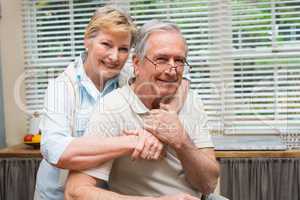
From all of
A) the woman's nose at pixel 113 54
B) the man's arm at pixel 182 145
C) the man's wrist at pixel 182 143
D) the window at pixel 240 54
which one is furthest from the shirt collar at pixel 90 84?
the window at pixel 240 54

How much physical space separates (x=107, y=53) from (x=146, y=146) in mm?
382

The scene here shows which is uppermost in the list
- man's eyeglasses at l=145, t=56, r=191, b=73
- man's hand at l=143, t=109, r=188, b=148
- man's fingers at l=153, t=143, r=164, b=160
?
man's eyeglasses at l=145, t=56, r=191, b=73

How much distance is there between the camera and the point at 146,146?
128 centimetres

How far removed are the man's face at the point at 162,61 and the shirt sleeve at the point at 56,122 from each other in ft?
0.95

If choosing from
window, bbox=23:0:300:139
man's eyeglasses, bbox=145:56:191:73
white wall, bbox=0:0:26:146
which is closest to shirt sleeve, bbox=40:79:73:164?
man's eyeglasses, bbox=145:56:191:73

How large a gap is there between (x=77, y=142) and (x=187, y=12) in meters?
1.82

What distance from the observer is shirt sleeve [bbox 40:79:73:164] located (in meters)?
1.33

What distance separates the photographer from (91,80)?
5.02ft

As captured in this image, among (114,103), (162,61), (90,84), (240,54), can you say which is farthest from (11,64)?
(162,61)

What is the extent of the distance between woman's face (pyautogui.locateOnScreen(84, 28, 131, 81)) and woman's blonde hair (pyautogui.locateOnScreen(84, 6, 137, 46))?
0.05ft

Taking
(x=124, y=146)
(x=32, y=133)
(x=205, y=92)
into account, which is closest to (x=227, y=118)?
(x=205, y=92)

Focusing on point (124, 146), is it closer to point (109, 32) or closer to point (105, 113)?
point (105, 113)

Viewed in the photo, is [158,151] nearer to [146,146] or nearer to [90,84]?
[146,146]

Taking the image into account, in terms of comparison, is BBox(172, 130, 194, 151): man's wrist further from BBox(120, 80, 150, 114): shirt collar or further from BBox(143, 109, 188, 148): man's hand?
BBox(120, 80, 150, 114): shirt collar
